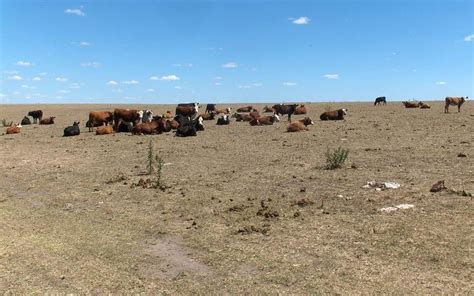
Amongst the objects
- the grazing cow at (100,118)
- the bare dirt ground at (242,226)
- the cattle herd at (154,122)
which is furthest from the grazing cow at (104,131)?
the bare dirt ground at (242,226)

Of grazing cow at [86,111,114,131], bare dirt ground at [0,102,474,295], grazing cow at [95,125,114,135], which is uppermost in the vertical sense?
grazing cow at [86,111,114,131]

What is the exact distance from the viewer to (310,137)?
21453 mm

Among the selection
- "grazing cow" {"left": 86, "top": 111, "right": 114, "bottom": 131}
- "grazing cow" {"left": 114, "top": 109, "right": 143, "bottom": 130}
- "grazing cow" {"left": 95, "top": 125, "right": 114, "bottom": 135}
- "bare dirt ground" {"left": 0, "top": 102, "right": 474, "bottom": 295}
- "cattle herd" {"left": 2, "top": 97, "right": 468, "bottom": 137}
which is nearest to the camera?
"bare dirt ground" {"left": 0, "top": 102, "right": 474, "bottom": 295}

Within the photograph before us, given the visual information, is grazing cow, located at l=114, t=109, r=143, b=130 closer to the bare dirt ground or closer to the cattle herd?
the cattle herd

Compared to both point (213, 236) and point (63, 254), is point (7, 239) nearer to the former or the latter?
point (63, 254)

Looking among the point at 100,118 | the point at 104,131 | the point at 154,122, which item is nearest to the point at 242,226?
the point at 154,122

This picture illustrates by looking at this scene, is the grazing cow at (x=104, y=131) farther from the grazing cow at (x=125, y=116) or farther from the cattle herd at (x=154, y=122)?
the grazing cow at (x=125, y=116)

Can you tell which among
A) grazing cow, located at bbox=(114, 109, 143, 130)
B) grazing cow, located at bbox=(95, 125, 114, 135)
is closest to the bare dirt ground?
grazing cow, located at bbox=(95, 125, 114, 135)

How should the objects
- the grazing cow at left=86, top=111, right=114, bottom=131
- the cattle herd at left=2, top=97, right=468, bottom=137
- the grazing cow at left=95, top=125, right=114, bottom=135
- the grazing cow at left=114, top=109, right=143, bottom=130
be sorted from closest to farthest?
the cattle herd at left=2, top=97, right=468, bottom=137 < the grazing cow at left=95, top=125, right=114, bottom=135 < the grazing cow at left=114, top=109, right=143, bottom=130 < the grazing cow at left=86, top=111, right=114, bottom=131

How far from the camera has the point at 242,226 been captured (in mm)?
8625

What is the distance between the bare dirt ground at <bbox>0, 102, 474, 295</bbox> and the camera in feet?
20.9

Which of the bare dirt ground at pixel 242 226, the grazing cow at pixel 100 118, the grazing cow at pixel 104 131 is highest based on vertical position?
the grazing cow at pixel 100 118

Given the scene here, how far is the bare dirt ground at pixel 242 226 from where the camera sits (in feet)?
20.9

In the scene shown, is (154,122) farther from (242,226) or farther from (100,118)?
(242,226)
